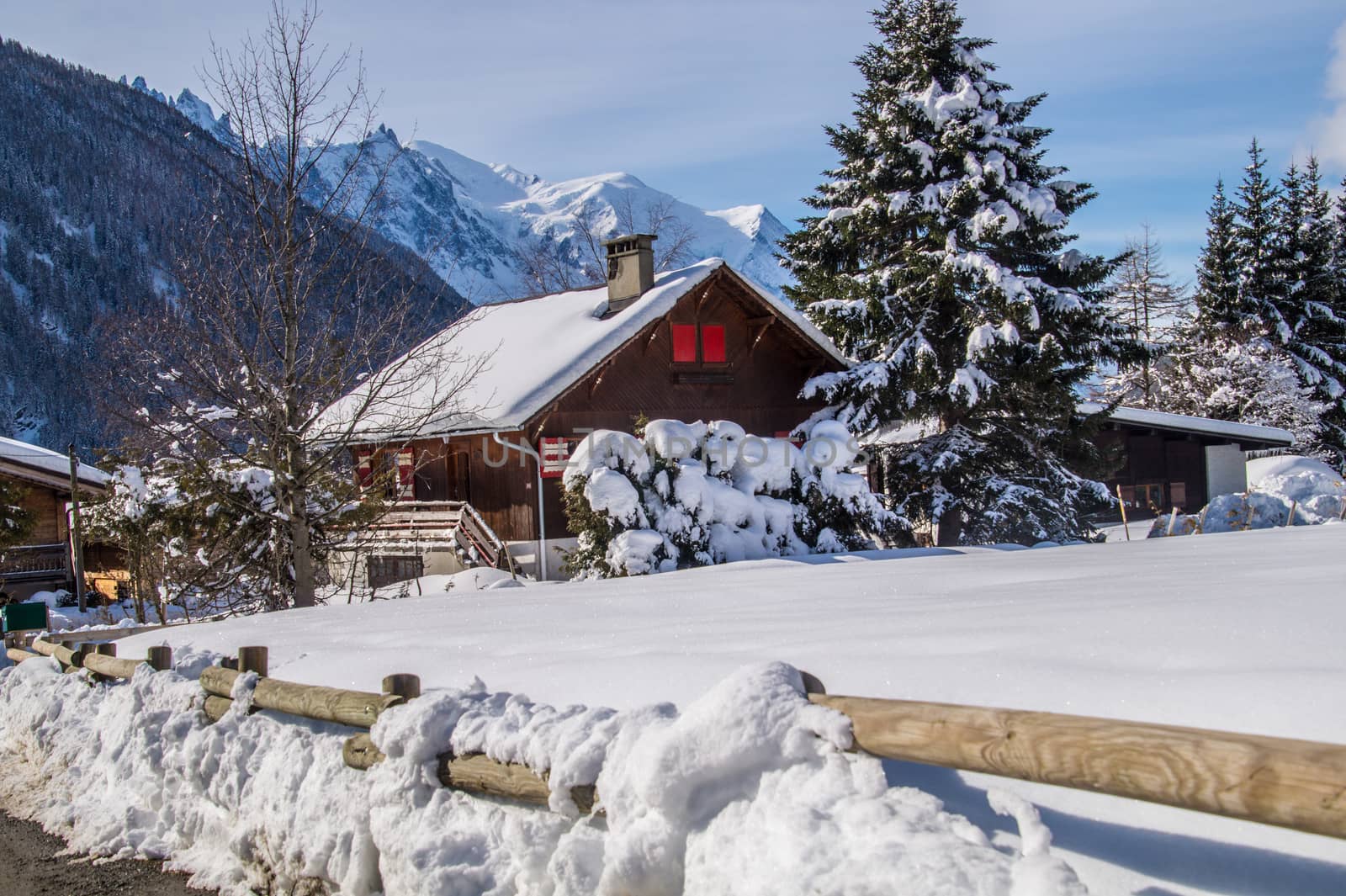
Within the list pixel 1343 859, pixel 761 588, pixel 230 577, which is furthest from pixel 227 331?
pixel 1343 859

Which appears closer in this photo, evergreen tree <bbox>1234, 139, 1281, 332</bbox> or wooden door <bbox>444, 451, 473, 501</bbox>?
wooden door <bbox>444, 451, 473, 501</bbox>

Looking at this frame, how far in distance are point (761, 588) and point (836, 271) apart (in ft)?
58.9

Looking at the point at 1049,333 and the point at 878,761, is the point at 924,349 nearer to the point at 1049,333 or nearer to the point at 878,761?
the point at 1049,333

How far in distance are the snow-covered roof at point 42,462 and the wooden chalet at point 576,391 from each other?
317 inches

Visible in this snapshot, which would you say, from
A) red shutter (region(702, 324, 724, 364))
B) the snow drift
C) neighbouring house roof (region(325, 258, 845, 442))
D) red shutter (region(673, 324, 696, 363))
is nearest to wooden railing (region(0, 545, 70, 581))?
neighbouring house roof (region(325, 258, 845, 442))

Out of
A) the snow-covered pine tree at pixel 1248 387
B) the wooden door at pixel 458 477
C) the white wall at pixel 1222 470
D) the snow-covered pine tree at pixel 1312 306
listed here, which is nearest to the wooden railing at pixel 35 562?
the wooden door at pixel 458 477

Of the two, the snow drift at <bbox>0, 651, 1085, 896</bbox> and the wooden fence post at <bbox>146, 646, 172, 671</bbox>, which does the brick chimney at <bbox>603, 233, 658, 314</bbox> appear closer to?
the wooden fence post at <bbox>146, 646, 172, 671</bbox>

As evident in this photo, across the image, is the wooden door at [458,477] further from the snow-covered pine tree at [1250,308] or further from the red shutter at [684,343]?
the snow-covered pine tree at [1250,308]

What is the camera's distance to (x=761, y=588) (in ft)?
33.0

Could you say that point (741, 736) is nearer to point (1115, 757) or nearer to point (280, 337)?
point (1115, 757)

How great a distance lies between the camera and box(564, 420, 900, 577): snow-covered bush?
15969 mm

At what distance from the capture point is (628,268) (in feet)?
85.9

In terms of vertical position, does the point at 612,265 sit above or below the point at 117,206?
below

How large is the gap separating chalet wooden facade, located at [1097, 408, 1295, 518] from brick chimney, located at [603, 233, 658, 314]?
14.6 metres
